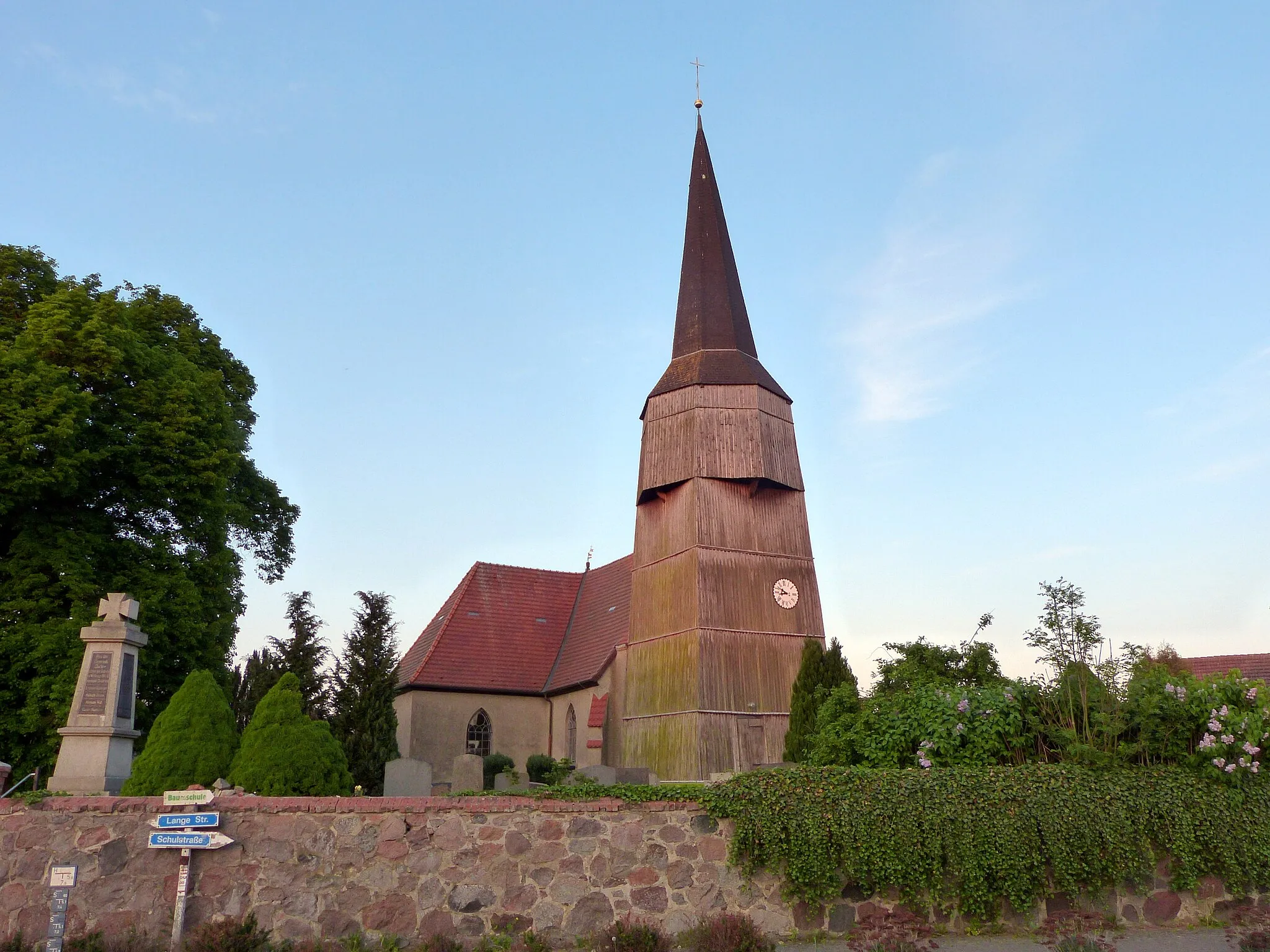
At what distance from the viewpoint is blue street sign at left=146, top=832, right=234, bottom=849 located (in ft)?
29.6

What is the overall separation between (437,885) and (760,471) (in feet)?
60.2

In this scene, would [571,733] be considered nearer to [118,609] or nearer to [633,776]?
[633,776]

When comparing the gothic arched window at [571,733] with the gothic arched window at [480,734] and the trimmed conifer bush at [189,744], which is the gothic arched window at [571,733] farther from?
the trimmed conifer bush at [189,744]

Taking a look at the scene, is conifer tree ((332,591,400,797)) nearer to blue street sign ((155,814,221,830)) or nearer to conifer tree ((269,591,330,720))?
conifer tree ((269,591,330,720))

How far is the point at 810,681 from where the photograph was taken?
80.4 feet

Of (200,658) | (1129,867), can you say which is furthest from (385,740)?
(1129,867)

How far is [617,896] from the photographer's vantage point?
9578 mm

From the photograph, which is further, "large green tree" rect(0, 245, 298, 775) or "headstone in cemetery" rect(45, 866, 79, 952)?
"large green tree" rect(0, 245, 298, 775)

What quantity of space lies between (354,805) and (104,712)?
482cm

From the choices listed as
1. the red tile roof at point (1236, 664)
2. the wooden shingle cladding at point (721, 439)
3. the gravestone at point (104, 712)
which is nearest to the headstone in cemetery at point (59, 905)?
the gravestone at point (104, 712)

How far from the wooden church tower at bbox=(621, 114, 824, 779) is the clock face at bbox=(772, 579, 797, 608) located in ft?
0.11

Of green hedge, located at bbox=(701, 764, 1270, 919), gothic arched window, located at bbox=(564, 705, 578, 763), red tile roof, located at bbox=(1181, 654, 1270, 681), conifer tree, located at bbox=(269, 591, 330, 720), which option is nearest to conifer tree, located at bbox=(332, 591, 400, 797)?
conifer tree, located at bbox=(269, 591, 330, 720)

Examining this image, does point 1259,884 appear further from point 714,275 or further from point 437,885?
point 714,275

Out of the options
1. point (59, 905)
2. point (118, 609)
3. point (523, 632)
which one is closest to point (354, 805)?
point (59, 905)
